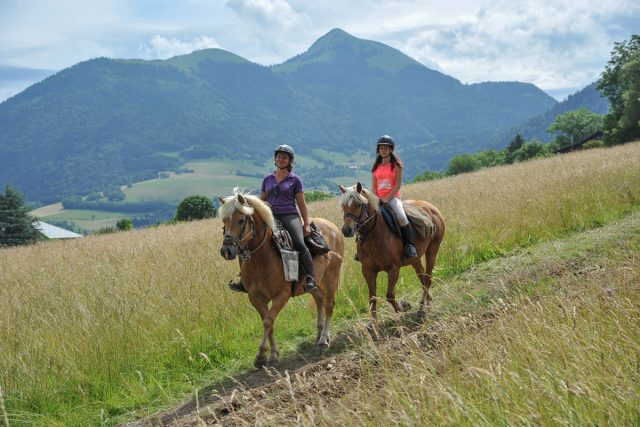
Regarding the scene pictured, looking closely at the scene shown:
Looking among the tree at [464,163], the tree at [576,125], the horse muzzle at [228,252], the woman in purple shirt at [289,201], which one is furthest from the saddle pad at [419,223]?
the tree at [464,163]

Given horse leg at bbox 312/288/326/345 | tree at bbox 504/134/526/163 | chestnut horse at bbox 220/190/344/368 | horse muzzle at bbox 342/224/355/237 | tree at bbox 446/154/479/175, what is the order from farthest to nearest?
tree at bbox 446/154/479/175 → tree at bbox 504/134/526/163 → horse leg at bbox 312/288/326/345 → horse muzzle at bbox 342/224/355/237 → chestnut horse at bbox 220/190/344/368

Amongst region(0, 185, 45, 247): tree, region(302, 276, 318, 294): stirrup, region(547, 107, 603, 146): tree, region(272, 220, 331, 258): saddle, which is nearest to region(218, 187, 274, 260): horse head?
region(272, 220, 331, 258): saddle

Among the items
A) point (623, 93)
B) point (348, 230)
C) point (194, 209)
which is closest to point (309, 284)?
point (348, 230)

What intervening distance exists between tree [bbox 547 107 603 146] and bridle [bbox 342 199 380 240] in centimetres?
9803

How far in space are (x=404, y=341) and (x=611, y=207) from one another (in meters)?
11.7

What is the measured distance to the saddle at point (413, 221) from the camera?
327 inches

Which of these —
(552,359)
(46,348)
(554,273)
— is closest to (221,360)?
(46,348)

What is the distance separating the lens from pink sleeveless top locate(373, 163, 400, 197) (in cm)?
864

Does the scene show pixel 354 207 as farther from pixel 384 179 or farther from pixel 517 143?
pixel 517 143

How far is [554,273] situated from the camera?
837 cm

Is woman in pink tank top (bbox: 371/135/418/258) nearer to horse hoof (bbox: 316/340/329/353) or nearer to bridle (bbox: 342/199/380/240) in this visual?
bridle (bbox: 342/199/380/240)

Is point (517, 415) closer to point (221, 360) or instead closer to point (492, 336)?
point (492, 336)

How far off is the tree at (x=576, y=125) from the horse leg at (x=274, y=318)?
9996 cm

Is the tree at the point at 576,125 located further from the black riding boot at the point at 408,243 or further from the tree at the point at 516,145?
the black riding boot at the point at 408,243
